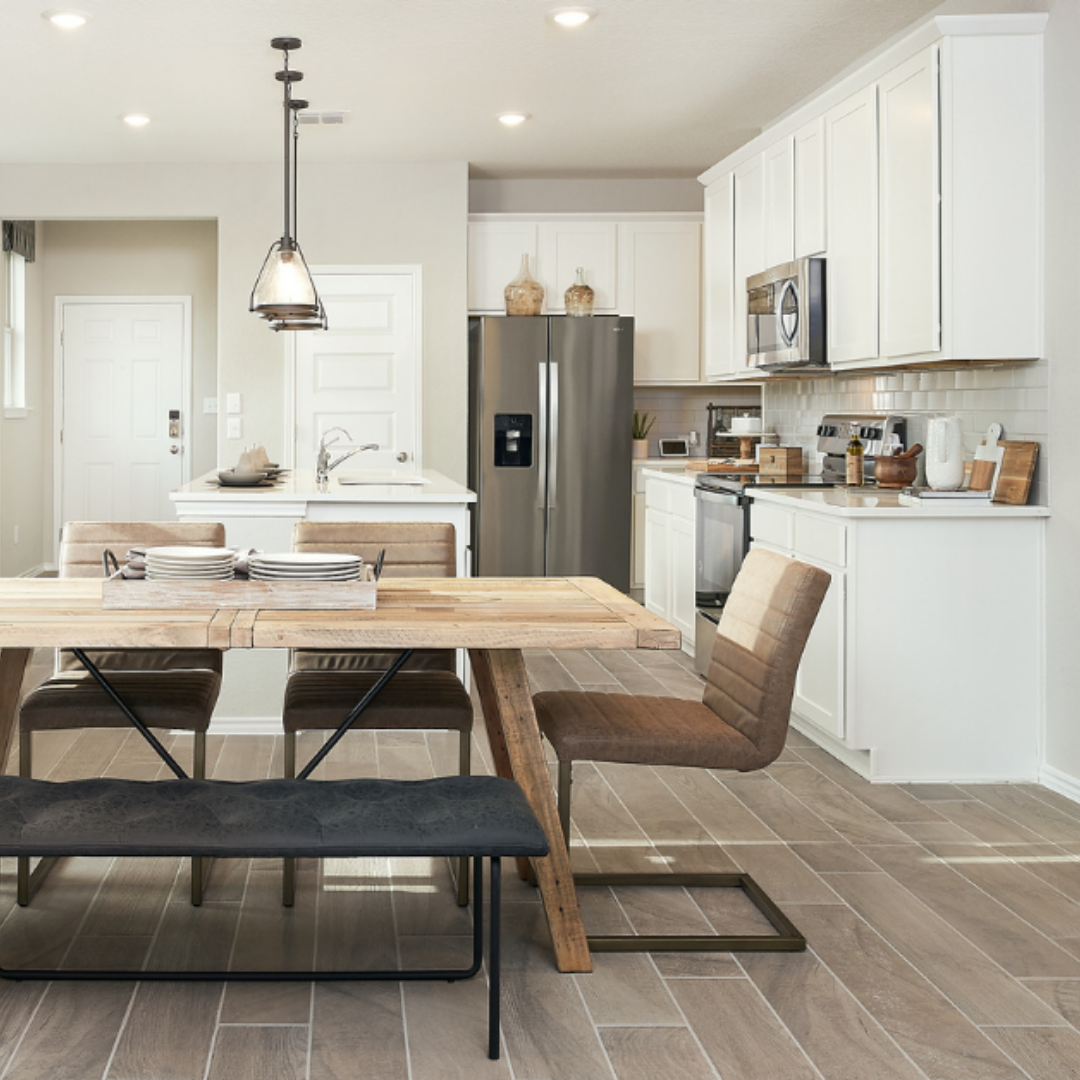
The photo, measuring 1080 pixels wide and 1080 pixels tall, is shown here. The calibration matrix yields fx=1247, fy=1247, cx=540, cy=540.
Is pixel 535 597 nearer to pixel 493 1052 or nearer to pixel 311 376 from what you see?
pixel 493 1052

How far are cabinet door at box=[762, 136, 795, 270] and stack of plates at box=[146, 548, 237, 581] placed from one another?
3206 mm

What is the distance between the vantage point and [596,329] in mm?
7062

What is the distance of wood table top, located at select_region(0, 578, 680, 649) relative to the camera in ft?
7.16

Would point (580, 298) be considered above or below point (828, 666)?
above

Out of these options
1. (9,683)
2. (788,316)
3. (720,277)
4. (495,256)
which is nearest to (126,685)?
(9,683)

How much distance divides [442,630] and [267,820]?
1.45 feet

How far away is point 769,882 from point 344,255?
16.7ft

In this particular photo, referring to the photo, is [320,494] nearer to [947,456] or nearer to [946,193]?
[947,456]

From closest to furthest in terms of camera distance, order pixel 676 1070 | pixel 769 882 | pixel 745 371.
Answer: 1. pixel 676 1070
2. pixel 769 882
3. pixel 745 371

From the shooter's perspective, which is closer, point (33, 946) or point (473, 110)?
point (33, 946)

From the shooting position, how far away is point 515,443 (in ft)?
23.2

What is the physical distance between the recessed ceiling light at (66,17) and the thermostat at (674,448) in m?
4.15

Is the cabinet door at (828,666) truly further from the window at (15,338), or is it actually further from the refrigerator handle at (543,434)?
the window at (15,338)

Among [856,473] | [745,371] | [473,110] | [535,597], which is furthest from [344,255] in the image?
[535,597]
